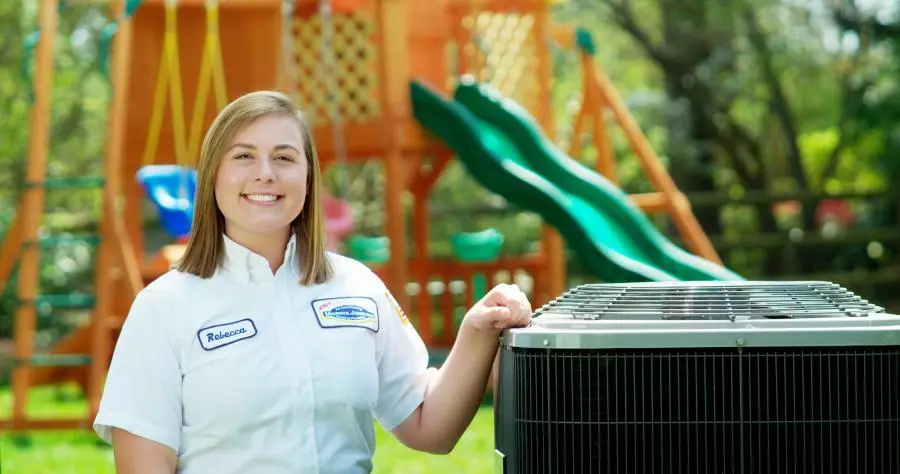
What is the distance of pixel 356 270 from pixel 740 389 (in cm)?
83

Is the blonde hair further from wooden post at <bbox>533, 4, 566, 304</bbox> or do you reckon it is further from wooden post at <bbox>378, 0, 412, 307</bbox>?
wooden post at <bbox>533, 4, 566, 304</bbox>

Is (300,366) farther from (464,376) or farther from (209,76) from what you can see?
(209,76)

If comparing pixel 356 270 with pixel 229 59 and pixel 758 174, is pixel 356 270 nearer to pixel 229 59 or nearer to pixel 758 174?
pixel 229 59

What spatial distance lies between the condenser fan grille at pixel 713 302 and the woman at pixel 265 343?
13cm

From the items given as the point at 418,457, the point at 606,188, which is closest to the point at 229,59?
the point at 606,188

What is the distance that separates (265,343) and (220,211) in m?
0.26

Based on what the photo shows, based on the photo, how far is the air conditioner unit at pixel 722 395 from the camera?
2.08 meters

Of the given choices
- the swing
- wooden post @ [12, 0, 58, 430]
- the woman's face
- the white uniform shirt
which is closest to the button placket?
the white uniform shirt

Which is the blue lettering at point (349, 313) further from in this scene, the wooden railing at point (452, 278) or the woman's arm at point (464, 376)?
the wooden railing at point (452, 278)

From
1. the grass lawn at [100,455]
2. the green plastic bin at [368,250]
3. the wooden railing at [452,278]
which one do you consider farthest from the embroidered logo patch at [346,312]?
the wooden railing at [452,278]

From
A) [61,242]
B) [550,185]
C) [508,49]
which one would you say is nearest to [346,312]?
[61,242]

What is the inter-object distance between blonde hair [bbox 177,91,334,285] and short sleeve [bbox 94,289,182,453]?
0.14m

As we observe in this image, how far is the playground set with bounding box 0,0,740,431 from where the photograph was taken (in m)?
6.61

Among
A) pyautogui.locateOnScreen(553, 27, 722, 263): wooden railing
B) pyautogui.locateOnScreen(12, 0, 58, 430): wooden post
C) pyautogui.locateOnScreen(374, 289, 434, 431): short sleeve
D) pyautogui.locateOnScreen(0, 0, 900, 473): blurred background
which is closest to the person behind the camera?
pyautogui.locateOnScreen(374, 289, 434, 431): short sleeve
